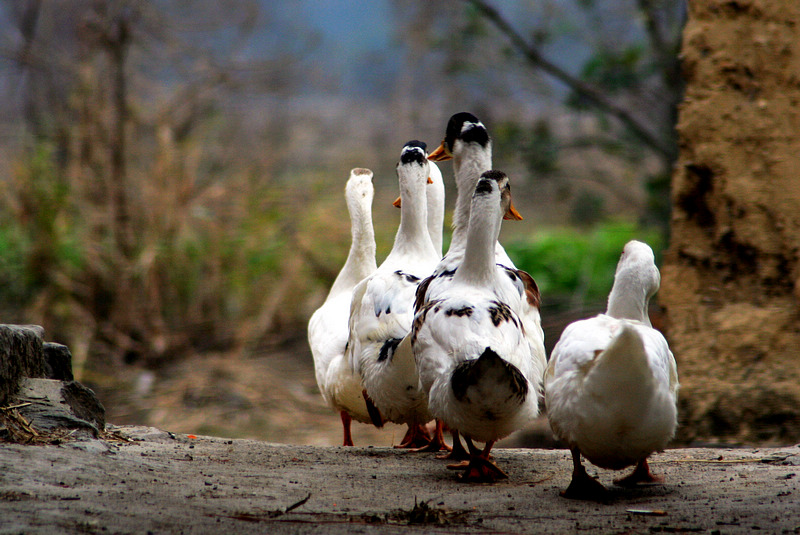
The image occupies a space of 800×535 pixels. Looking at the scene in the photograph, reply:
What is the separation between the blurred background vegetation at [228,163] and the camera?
872 centimetres

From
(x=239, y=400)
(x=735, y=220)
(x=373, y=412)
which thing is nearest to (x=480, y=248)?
(x=373, y=412)

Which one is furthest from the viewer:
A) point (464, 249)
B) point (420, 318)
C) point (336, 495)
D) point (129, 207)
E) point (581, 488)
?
point (129, 207)

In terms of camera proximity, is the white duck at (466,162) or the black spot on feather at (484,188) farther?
the white duck at (466,162)

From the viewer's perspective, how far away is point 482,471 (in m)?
3.86

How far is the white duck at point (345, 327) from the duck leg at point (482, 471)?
4.11 feet

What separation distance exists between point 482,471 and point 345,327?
1.78 metres

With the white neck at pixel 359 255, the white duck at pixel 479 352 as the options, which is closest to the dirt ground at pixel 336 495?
the white duck at pixel 479 352

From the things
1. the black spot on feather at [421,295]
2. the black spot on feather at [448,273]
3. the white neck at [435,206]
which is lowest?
the black spot on feather at [421,295]

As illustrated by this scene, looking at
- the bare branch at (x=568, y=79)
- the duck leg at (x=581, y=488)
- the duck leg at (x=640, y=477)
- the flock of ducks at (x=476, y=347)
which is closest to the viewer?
the flock of ducks at (x=476, y=347)

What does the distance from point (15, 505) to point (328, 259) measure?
7.08 meters

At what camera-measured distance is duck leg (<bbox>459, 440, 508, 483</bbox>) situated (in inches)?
151

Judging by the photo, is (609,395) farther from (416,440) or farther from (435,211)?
(435,211)

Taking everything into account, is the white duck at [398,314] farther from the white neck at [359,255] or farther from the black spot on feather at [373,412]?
the white neck at [359,255]

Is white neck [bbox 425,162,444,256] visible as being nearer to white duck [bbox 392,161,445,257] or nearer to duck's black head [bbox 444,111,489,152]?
white duck [bbox 392,161,445,257]
